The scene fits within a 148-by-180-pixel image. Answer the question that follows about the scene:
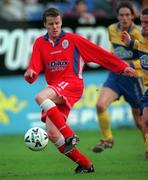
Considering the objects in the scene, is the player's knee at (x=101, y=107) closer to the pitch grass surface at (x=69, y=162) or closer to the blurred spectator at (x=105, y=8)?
the pitch grass surface at (x=69, y=162)

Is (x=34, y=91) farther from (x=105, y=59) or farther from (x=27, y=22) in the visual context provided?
(x=105, y=59)

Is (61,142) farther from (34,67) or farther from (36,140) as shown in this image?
(34,67)

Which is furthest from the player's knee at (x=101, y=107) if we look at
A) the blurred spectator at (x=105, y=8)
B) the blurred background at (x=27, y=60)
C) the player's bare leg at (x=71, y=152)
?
the blurred spectator at (x=105, y=8)

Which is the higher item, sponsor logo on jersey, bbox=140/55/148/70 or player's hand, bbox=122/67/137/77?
sponsor logo on jersey, bbox=140/55/148/70

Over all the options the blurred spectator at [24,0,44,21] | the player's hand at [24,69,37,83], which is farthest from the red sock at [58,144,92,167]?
the blurred spectator at [24,0,44,21]

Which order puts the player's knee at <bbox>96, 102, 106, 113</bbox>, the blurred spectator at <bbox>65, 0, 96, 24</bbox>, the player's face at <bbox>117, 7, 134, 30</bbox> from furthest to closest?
the blurred spectator at <bbox>65, 0, 96, 24</bbox> < the player's knee at <bbox>96, 102, 106, 113</bbox> < the player's face at <bbox>117, 7, 134, 30</bbox>

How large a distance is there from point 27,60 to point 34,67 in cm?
697

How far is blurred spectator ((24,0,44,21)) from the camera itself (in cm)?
1666

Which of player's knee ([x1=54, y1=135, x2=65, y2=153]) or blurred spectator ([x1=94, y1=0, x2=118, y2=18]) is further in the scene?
blurred spectator ([x1=94, y1=0, x2=118, y2=18])

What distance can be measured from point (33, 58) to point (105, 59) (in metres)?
0.94

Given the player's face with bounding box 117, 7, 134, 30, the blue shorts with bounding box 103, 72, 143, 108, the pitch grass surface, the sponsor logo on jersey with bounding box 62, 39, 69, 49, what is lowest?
the pitch grass surface

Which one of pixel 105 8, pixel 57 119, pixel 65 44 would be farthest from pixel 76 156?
pixel 105 8

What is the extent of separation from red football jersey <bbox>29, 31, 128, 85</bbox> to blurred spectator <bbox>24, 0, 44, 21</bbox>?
23.2 feet

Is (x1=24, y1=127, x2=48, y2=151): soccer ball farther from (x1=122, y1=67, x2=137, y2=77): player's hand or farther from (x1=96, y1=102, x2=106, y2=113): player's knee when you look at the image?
(x1=96, y1=102, x2=106, y2=113): player's knee
